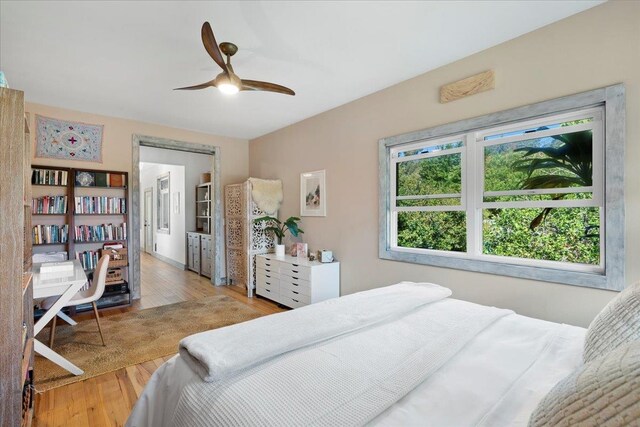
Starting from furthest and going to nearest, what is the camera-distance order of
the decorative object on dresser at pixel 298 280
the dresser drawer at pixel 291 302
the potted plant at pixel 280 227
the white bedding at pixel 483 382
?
the potted plant at pixel 280 227, the dresser drawer at pixel 291 302, the decorative object on dresser at pixel 298 280, the white bedding at pixel 483 382

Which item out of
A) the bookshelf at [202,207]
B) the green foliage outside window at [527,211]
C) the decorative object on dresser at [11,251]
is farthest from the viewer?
the bookshelf at [202,207]

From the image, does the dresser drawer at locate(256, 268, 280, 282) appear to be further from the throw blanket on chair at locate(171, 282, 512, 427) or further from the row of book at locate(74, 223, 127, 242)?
the throw blanket on chair at locate(171, 282, 512, 427)

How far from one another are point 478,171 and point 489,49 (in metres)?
0.98

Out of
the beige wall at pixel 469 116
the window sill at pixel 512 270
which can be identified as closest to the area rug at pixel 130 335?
the beige wall at pixel 469 116

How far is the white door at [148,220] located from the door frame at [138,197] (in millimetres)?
4426

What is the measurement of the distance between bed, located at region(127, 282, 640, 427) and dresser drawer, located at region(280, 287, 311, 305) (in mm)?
1942

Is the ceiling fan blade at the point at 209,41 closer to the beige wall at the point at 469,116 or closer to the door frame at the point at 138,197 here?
the beige wall at the point at 469,116

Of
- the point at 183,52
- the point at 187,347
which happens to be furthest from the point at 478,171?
the point at 183,52

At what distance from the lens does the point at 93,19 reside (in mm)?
2076

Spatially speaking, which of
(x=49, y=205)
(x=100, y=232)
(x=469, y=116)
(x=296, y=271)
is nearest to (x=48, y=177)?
(x=49, y=205)

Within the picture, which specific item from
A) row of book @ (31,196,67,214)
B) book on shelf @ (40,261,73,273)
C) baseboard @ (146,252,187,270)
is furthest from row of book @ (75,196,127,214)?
baseboard @ (146,252,187,270)

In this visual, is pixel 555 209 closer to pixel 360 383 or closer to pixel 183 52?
pixel 360 383

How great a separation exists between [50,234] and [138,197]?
41.4 inches

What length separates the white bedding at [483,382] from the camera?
2.99 ft
